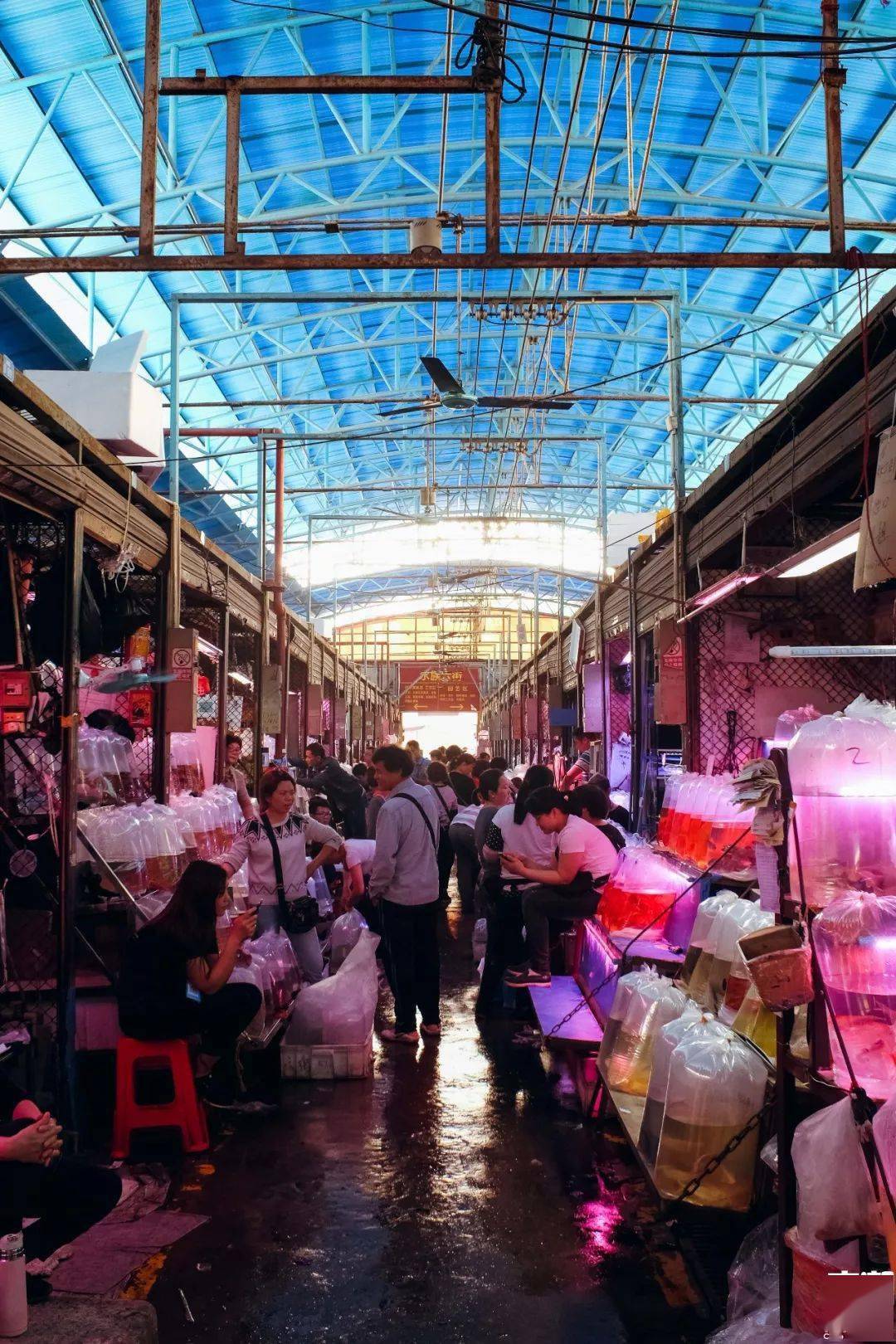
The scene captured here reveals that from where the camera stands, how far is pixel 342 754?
2369 centimetres

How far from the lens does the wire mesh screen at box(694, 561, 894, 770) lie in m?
8.30

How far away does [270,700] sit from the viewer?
40.0 ft

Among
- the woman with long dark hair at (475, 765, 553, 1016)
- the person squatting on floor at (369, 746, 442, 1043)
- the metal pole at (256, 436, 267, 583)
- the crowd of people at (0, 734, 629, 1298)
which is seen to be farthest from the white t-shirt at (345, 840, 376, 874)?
the metal pole at (256, 436, 267, 583)

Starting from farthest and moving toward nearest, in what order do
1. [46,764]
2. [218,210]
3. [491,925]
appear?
[218,210] < [491,925] < [46,764]

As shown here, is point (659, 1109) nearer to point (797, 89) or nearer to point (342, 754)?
point (797, 89)

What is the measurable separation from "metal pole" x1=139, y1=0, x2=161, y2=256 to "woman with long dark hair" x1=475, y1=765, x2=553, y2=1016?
424 centimetres

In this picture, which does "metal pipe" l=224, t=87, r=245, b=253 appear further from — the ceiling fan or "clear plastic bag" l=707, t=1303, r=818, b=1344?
"clear plastic bag" l=707, t=1303, r=818, b=1344

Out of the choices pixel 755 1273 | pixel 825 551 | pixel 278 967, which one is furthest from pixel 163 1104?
pixel 825 551

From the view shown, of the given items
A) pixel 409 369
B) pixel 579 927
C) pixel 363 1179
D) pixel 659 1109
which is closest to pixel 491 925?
pixel 579 927

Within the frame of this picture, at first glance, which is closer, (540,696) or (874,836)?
(874,836)

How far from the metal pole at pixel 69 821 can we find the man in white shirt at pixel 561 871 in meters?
2.90

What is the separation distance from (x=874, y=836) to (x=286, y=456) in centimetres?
2345

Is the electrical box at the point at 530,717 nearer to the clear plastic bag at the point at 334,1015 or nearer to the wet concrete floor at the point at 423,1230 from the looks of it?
the clear plastic bag at the point at 334,1015

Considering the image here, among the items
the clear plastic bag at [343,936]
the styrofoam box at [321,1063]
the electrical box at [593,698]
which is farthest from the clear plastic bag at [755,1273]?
the electrical box at [593,698]
